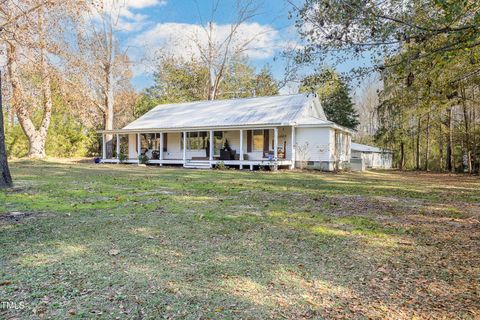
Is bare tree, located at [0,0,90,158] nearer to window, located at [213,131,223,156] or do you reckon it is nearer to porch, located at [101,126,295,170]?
porch, located at [101,126,295,170]

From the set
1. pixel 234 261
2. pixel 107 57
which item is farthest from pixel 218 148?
pixel 234 261

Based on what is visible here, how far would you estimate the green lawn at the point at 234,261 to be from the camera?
2592mm

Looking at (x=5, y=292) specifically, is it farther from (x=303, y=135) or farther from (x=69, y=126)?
(x=69, y=126)

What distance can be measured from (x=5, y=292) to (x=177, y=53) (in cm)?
3683

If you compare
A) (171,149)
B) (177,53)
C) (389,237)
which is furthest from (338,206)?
(177,53)

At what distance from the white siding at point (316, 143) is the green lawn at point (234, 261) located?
42.0 feet

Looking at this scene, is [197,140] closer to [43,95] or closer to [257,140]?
[257,140]

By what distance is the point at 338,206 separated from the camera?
275 inches

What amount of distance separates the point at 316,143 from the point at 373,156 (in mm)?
18783

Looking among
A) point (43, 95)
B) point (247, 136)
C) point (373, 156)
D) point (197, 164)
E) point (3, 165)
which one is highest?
point (43, 95)

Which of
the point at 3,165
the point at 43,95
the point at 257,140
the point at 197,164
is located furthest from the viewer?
the point at 43,95

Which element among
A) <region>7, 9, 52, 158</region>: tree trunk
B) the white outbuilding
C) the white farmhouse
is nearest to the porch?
the white farmhouse

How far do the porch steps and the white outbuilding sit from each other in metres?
18.3

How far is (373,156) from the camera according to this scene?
3578cm
